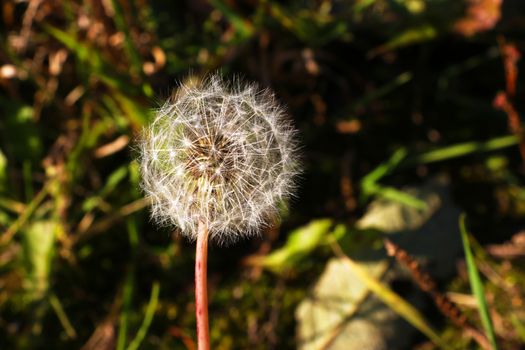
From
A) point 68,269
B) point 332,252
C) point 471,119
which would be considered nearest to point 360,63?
point 471,119

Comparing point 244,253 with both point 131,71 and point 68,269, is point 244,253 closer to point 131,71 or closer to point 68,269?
point 68,269

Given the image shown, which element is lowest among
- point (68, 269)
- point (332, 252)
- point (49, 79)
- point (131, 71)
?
point (332, 252)

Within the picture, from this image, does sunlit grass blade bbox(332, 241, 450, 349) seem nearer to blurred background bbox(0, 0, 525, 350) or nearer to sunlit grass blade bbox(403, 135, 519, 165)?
blurred background bbox(0, 0, 525, 350)

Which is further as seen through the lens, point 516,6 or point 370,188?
point 516,6

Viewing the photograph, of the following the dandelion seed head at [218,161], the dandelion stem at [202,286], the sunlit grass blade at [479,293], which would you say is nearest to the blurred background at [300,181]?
the sunlit grass blade at [479,293]

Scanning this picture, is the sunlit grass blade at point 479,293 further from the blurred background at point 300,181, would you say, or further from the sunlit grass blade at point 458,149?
the sunlit grass blade at point 458,149

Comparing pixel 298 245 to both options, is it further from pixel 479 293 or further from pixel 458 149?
pixel 458 149

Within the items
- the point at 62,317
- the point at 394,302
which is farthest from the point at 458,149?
the point at 62,317
